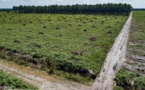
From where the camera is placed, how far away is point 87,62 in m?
23.1

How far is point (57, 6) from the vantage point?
518ft

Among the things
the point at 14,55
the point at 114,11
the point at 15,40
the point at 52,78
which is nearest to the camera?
the point at 52,78

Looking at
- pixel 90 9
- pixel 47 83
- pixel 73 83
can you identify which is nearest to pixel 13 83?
pixel 47 83

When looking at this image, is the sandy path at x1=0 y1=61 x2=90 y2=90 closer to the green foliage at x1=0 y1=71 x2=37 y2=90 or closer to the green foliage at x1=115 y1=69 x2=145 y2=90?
the green foliage at x1=0 y1=71 x2=37 y2=90

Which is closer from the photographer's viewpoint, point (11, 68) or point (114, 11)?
point (11, 68)

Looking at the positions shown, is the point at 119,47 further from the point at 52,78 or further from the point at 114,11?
the point at 114,11

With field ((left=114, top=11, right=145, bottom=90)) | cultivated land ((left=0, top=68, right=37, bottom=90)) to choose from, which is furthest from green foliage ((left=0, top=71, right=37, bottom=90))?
field ((left=114, top=11, right=145, bottom=90))

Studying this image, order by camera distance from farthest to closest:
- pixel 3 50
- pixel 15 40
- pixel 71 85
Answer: pixel 15 40, pixel 3 50, pixel 71 85

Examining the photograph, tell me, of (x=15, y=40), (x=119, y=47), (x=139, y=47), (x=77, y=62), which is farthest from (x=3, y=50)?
(x=139, y=47)

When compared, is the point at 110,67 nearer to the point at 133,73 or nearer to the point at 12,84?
the point at 133,73

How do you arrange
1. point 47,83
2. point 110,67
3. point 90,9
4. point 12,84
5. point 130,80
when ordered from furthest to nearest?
point 90,9
point 110,67
point 130,80
point 47,83
point 12,84

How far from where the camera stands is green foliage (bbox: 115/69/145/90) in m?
18.2

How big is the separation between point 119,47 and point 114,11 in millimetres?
123604

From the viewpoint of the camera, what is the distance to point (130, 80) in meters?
19.3
